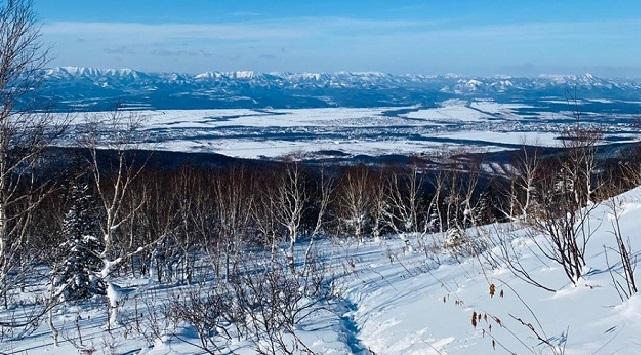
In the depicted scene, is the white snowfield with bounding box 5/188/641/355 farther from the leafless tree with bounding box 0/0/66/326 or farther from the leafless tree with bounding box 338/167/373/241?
the leafless tree with bounding box 338/167/373/241

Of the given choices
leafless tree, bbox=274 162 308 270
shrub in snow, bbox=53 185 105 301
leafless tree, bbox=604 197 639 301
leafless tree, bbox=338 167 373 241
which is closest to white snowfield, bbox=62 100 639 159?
leafless tree, bbox=338 167 373 241

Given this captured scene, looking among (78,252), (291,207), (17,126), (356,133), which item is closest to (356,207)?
(291,207)

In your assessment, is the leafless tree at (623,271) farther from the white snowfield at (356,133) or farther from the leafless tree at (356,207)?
the white snowfield at (356,133)

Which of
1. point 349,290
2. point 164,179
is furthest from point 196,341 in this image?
point 164,179

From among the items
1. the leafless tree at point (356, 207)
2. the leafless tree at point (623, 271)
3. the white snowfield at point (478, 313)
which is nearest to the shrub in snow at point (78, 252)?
the white snowfield at point (478, 313)

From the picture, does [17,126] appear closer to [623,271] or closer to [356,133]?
[623,271]

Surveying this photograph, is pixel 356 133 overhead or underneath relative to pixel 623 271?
underneath
